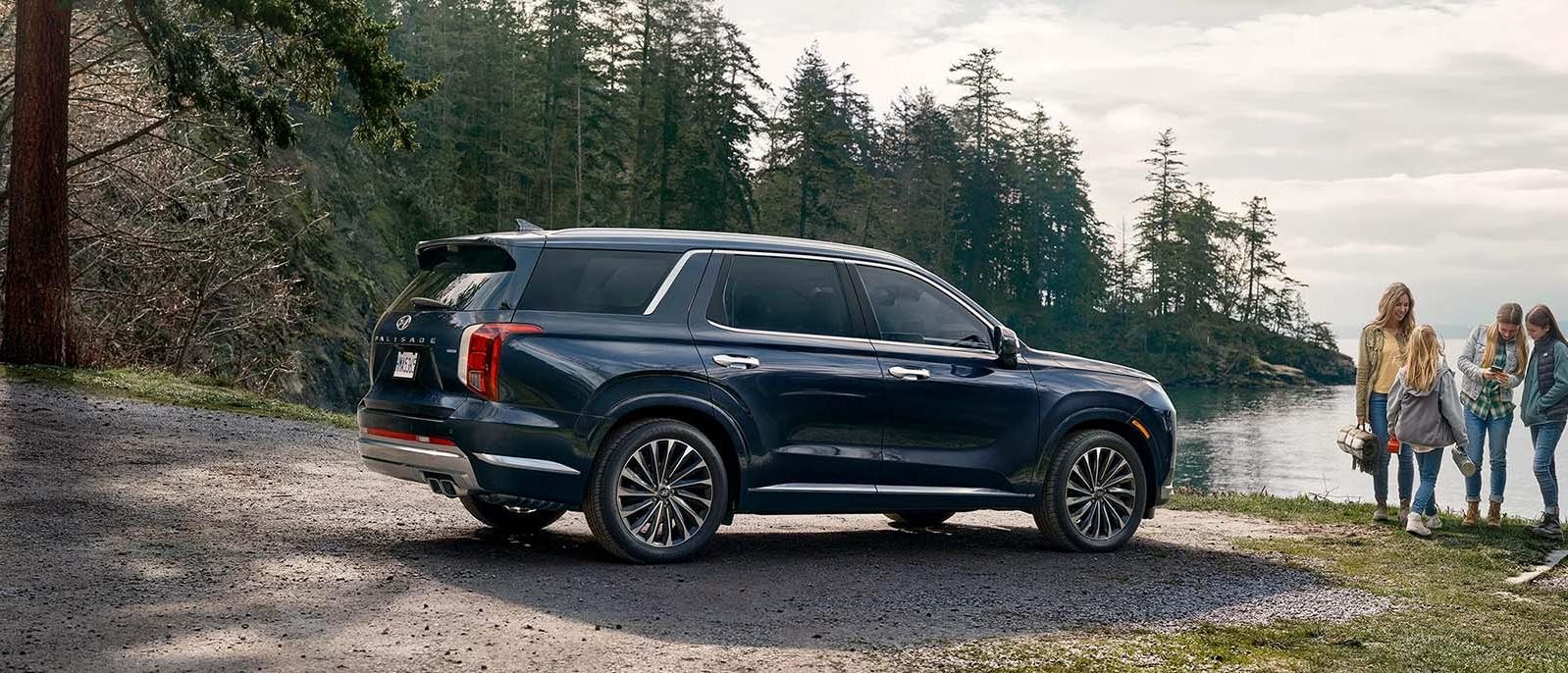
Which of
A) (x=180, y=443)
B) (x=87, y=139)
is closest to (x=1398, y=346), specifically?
(x=180, y=443)

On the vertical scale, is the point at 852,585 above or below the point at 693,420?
below

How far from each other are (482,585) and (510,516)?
194cm

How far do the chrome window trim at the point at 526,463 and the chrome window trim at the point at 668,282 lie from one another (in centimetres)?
101

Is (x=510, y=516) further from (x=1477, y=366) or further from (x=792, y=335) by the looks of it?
(x=1477, y=366)

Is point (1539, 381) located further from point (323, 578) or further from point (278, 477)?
point (278, 477)

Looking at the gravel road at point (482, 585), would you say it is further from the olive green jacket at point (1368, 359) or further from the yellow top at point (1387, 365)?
the yellow top at point (1387, 365)

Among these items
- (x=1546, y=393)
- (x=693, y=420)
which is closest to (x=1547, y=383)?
(x=1546, y=393)

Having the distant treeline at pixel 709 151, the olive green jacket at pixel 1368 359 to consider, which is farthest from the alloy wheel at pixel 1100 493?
the distant treeline at pixel 709 151

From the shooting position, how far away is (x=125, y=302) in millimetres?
23312

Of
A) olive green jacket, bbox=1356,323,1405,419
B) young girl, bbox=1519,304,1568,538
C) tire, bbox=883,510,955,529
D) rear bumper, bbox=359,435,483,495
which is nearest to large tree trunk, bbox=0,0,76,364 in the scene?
rear bumper, bbox=359,435,483,495

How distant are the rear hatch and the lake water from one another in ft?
42.6

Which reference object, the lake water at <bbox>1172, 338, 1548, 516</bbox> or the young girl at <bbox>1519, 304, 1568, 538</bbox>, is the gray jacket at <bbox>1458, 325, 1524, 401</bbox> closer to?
the young girl at <bbox>1519, 304, 1568, 538</bbox>

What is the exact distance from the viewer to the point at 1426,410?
11.1m

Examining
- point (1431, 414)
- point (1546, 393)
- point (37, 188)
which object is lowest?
point (1431, 414)
